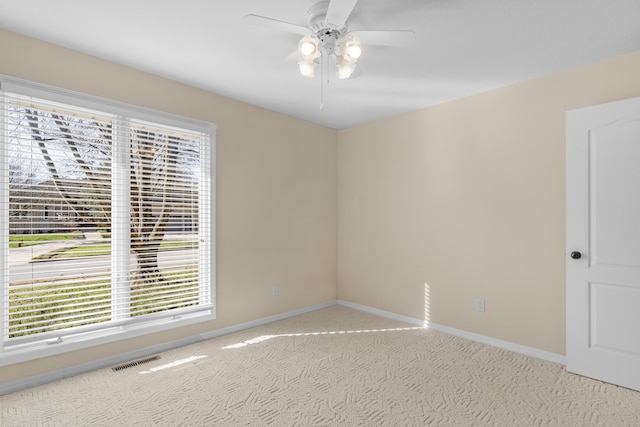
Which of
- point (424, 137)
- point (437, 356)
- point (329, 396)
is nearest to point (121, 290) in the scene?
point (329, 396)

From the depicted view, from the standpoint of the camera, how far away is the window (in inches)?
89.8

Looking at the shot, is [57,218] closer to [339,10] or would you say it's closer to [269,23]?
[269,23]

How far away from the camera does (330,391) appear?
2.30m

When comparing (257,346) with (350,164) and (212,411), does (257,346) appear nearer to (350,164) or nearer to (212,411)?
(212,411)

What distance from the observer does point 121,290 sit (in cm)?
271

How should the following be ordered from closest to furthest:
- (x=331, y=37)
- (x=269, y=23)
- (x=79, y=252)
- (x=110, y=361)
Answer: (x=269, y=23) → (x=331, y=37) → (x=79, y=252) → (x=110, y=361)

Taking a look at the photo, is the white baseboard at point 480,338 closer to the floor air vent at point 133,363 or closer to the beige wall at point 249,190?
the beige wall at point 249,190

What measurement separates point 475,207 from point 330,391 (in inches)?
88.9

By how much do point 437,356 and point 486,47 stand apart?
2.60 m

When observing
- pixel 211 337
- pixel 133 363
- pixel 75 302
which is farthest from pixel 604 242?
pixel 75 302

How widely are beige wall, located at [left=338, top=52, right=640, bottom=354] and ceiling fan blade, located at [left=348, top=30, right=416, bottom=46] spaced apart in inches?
66.8

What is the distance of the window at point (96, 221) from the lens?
2.28 meters

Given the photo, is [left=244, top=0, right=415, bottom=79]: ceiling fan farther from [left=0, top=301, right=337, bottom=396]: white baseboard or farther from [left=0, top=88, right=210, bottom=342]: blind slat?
[left=0, top=301, right=337, bottom=396]: white baseboard

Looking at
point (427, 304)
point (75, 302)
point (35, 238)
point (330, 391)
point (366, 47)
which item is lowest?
point (330, 391)
